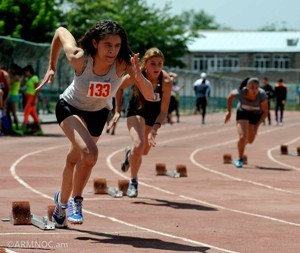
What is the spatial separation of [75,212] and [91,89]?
115 cm

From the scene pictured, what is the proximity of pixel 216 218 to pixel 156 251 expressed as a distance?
2887 millimetres

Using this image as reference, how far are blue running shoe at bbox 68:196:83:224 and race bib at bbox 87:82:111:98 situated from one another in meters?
0.97

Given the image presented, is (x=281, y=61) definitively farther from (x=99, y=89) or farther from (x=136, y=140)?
(x=99, y=89)

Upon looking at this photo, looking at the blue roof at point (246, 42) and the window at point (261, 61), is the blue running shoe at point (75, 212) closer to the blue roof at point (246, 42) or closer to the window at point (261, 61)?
the window at point (261, 61)

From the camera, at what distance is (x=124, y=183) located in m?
15.5

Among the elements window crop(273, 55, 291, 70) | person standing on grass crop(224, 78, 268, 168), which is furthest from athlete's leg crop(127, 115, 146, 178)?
window crop(273, 55, 291, 70)

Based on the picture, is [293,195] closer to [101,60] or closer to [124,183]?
[124,183]

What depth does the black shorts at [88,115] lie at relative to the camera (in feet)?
37.8

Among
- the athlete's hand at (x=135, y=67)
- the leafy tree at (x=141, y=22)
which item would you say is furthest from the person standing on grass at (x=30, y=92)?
the leafy tree at (x=141, y=22)

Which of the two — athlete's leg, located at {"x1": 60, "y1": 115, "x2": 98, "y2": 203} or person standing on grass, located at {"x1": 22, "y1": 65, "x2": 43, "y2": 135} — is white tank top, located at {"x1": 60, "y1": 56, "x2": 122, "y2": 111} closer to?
athlete's leg, located at {"x1": 60, "y1": 115, "x2": 98, "y2": 203}

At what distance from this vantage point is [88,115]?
11.6 m

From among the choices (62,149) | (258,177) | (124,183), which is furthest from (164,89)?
(62,149)

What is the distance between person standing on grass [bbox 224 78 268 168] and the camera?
2209 cm

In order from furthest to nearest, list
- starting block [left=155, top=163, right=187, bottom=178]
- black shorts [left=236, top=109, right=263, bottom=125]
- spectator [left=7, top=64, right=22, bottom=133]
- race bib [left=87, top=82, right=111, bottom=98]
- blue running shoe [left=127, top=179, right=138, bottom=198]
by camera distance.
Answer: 1. spectator [left=7, top=64, right=22, bottom=133]
2. black shorts [left=236, top=109, right=263, bottom=125]
3. starting block [left=155, top=163, right=187, bottom=178]
4. blue running shoe [left=127, top=179, right=138, bottom=198]
5. race bib [left=87, top=82, right=111, bottom=98]
